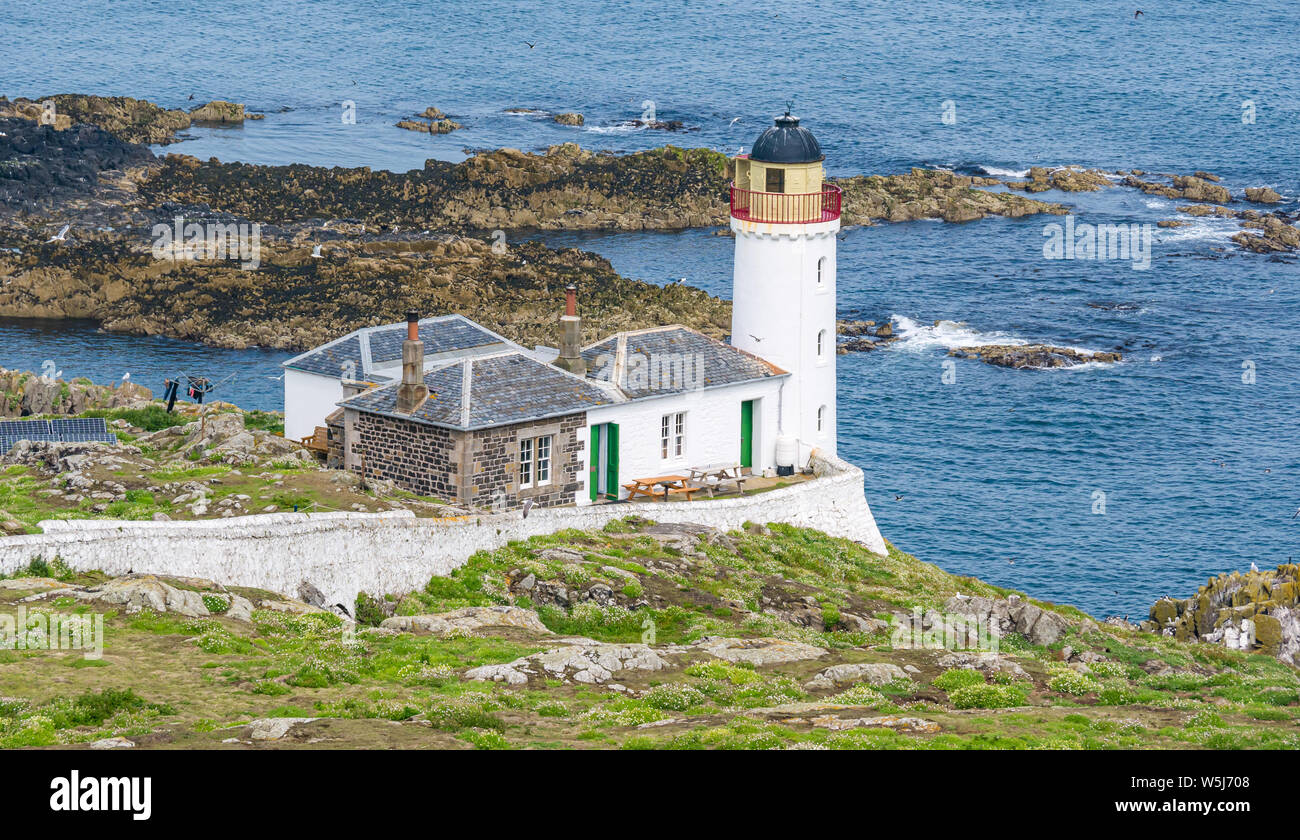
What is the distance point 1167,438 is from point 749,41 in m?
123

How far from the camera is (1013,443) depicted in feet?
253

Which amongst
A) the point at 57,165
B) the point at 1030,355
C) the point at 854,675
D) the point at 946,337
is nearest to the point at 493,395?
the point at 854,675

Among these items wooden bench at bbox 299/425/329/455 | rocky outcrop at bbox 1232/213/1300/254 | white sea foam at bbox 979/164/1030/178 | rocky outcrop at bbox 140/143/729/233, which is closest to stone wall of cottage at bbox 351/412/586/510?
wooden bench at bbox 299/425/329/455

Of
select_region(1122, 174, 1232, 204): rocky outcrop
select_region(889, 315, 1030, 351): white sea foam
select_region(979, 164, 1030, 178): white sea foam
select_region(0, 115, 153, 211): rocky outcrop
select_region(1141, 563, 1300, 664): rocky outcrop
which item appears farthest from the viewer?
select_region(979, 164, 1030, 178): white sea foam

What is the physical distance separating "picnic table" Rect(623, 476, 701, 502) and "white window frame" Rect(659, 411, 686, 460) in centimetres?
86

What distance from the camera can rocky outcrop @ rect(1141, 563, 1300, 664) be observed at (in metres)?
47.9

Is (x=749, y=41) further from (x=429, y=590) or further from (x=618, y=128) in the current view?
(x=429, y=590)

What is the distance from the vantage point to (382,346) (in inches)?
2002

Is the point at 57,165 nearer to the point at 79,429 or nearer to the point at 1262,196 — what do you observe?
the point at 79,429

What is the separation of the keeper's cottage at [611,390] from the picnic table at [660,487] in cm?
28

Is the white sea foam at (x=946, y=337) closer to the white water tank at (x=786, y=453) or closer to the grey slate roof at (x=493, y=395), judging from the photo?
the white water tank at (x=786, y=453)

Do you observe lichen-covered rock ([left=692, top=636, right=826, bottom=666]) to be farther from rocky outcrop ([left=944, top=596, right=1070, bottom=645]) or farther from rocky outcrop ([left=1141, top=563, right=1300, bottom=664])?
rocky outcrop ([left=1141, top=563, right=1300, bottom=664])

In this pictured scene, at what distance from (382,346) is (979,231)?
69.7 m
